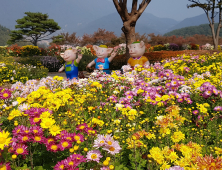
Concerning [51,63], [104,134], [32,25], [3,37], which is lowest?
[104,134]

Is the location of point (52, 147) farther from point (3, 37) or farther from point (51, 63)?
point (3, 37)

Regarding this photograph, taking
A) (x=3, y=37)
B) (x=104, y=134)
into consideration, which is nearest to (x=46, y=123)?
(x=104, y=134)

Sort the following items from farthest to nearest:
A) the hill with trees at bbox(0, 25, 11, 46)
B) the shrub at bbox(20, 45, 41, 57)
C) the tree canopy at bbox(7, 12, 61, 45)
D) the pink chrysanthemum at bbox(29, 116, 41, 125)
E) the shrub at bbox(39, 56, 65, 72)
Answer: the hill with trees at bbox(0, 25, 11, 46)
the tree canopy at bbox(7, 12, 61, 45)
the shrub at bbox(20, 45, 41, 57)
the shrub at bbox(39, 56, 65, 72)
the pink chrysanthemum at bbox(29, 116, 41, 125)

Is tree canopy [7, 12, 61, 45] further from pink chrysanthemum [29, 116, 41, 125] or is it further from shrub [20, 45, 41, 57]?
pink chrysanthemum [29, 116, 41, 125]

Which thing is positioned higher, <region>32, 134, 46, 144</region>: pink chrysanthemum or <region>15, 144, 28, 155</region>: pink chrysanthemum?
<region>32, 134, 46, 144</region>: pink chrysanthemum

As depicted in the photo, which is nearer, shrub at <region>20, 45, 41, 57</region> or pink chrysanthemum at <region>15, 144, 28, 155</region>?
pink chrysanthemum at <region>15, 144, 28, 155</region>

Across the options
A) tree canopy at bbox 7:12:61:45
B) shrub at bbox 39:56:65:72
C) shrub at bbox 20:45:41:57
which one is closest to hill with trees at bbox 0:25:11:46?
tree canopy at bbox 7:12:61:45

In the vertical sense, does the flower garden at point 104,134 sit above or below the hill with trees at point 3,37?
below

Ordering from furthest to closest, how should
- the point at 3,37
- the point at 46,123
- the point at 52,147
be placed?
the point at 3,37
the point at 46,123
the point at 52,147

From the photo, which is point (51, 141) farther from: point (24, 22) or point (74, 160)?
point (24, 22)

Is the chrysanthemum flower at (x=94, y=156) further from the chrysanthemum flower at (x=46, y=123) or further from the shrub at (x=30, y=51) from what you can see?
the shrub at (x=30, y=51)

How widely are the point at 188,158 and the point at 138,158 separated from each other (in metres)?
0.55

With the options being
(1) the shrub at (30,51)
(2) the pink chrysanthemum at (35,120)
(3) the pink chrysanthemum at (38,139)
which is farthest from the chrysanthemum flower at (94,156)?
(1) the shrub at (30,51)

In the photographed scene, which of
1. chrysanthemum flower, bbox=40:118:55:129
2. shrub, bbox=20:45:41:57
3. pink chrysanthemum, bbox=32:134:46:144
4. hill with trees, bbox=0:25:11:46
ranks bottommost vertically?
pink chrysanthemum, bbox=32:134:46:144
